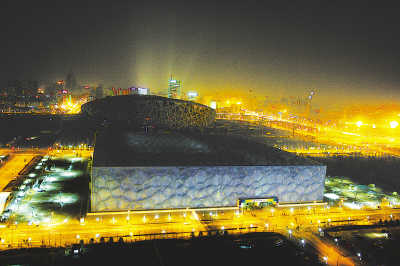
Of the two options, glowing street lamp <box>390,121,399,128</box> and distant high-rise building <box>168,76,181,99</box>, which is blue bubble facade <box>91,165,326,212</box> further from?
distant high-rise building <box>168,76,181,99</box>

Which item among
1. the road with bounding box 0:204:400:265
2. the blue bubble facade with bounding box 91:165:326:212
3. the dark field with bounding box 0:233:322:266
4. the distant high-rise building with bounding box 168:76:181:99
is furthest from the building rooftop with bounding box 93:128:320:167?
the distant high-rise building with bounding box 168:76:181:99

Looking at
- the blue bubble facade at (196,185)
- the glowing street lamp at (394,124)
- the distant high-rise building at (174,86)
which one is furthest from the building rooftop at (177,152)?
the distant high-rise building at (174,86)

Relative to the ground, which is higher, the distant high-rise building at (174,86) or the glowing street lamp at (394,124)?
the distant high-rise building at (174,86)

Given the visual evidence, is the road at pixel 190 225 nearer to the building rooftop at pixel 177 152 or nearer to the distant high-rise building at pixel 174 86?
the building rooftop at pixel 177 152

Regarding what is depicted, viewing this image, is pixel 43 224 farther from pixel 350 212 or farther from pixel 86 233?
pixel 350 212

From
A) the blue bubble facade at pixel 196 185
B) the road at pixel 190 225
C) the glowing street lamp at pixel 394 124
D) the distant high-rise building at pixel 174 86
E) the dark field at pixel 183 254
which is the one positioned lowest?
the road at pixel 190 225

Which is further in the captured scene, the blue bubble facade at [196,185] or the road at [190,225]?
the blue bubble facade at [196,185]
